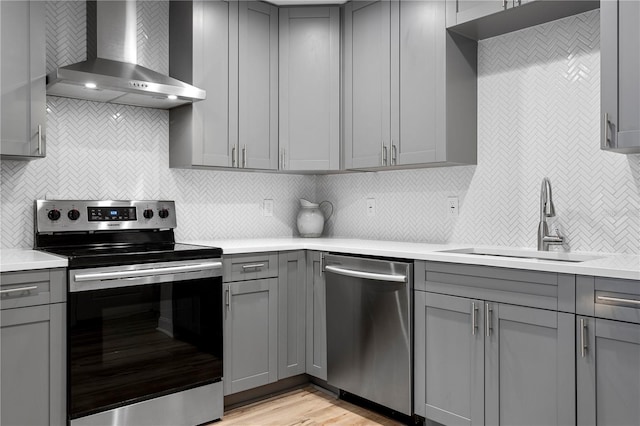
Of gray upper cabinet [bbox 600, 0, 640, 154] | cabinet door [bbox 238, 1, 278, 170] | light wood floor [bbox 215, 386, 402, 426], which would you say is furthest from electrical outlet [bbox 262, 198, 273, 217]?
gray upper cabinet [bbox 600, 0, 640, 154]

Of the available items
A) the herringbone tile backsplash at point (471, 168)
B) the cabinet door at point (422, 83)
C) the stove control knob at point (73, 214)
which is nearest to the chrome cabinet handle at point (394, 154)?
the cabinet door at point (422, 83)

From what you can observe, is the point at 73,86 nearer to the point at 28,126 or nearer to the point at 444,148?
Result: the point at 28,126

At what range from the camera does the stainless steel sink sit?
8.02 ft

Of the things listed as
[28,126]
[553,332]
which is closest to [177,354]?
[28,126]

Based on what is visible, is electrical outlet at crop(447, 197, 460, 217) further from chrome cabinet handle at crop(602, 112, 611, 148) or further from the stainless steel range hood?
the stainless steel range hood

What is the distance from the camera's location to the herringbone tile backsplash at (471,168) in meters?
2.50

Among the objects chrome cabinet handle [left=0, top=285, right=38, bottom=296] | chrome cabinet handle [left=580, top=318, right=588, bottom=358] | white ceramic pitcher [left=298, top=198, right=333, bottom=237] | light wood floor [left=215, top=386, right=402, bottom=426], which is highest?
white ceramic pitcher [left=298, top=198, right=333, bottom=237]

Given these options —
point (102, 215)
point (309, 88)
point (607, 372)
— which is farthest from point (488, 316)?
point (102, 215)

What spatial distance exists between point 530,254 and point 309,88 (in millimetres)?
1732

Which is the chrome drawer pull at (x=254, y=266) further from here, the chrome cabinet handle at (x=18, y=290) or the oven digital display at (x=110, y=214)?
the chrome cabinet handle at (x=18, y=290)

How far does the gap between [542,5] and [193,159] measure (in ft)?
6.61

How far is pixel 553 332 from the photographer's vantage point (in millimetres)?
2006

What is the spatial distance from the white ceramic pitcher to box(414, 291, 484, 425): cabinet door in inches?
51.0

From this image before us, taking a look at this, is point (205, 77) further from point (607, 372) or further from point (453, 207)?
point (607, 372)
